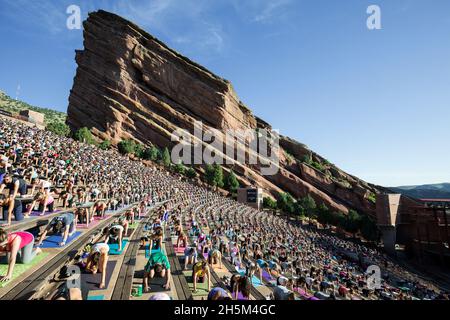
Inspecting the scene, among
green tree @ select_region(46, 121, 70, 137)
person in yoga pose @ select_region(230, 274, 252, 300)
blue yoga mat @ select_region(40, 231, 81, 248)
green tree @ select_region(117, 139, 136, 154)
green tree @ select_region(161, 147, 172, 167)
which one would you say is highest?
green tree @ select_region(46, 121, 70, 137)

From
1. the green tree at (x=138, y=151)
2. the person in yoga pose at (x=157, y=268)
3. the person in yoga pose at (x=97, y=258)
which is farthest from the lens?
the green tree at (x=138, y=151)

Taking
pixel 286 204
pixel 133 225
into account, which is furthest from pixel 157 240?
pixel 286 204

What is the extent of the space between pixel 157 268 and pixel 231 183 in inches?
2110

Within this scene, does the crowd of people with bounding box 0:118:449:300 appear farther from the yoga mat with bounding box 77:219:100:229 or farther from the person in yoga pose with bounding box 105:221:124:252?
the yoga mat with bounding box 77:219:100:229

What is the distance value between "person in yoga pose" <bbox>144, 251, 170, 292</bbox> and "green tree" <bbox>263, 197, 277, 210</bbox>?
5350 cm

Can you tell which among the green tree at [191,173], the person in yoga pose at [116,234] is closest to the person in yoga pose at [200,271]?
the person in yoga pose at [116,234]

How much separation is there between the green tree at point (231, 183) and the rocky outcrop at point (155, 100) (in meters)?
3.73

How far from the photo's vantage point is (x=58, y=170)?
651 inches

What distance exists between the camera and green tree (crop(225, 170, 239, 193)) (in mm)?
59763

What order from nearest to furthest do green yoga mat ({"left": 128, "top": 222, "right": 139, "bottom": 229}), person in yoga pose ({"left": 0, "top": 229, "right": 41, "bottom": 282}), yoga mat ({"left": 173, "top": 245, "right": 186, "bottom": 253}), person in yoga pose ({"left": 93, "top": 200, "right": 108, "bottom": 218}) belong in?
1. person in yoga pose ({"left": 0, "top": 229, "right": 41, "bottom": 282})
2. yoga mat ({"left": 173, "top": 245, "right": 186, "bottom": 253})
3. person in yoga pose ({"left": 93, "top": 200, "right": 108, "bottom": 218})
4. green yoga mat ({"left": 128, "top": 222, "right": 139, "bottom": 229})

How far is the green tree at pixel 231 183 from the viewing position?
59.8 m

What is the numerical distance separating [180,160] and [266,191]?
2389 cm

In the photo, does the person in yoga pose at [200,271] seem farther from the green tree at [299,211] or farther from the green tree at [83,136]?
the green tree at [83,136]

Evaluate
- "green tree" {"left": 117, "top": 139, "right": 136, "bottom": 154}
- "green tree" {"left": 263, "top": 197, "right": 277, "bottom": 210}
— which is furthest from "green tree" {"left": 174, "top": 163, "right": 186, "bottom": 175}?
"green tree" {"left": 263, "top": 197, "right": 277, "bottom": 210}
